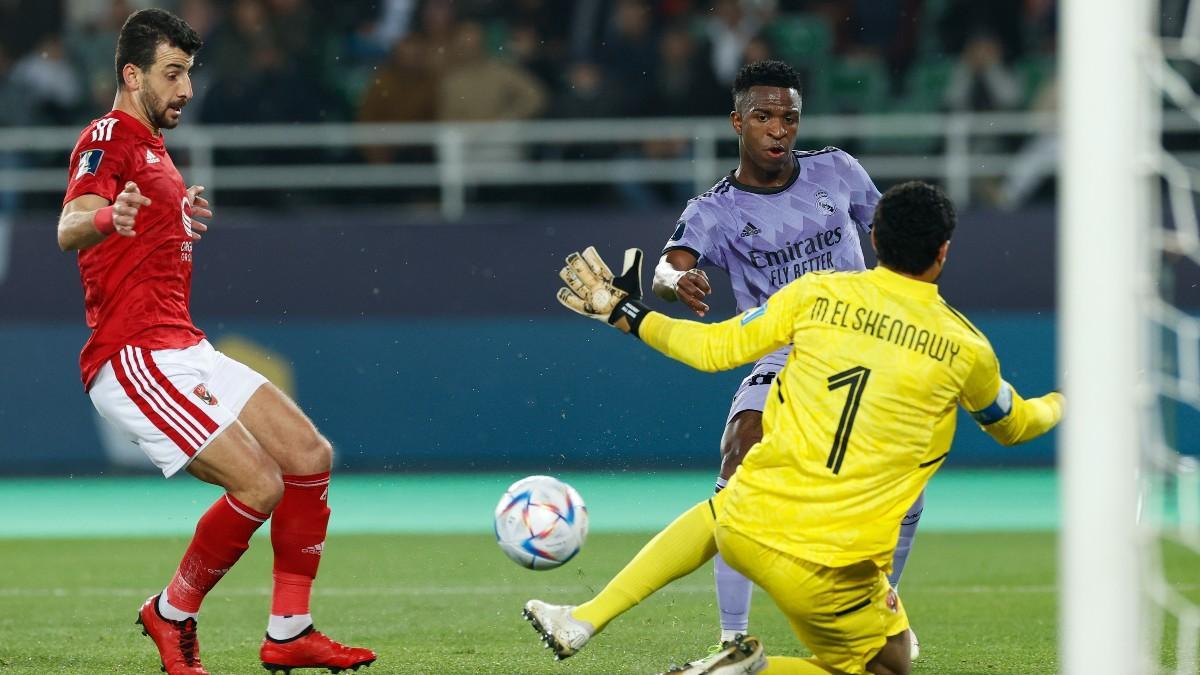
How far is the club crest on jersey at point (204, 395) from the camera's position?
544 cm

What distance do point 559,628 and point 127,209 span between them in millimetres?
1763

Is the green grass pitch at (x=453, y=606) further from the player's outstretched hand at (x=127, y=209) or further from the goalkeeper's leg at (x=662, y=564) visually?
the player's outstretched hand at (x=127, y=209)

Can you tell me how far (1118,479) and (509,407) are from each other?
9234mm

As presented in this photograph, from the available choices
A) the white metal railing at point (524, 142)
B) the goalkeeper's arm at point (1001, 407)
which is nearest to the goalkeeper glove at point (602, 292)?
the goalkeeper's arm at point (1001, 407)

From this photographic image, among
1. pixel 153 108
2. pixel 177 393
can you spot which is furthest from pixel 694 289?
pixel 153 108

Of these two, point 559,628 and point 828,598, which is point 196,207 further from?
point 828,598

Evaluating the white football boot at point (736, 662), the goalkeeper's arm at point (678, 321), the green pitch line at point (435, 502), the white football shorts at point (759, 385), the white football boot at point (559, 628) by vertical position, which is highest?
the goalkeeper's arm at point (678, 321)

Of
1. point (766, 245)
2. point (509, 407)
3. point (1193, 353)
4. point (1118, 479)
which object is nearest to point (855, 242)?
point (766, 245)

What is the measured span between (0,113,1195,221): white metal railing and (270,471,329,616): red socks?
7.20m

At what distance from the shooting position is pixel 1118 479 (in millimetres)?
3363

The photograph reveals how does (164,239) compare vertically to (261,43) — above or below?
below

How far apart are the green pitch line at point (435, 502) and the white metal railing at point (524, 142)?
217 cm

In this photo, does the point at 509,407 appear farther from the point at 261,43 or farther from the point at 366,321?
the point at 261,43

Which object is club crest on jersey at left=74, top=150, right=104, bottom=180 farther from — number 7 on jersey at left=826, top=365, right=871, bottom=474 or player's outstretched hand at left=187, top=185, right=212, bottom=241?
number 7 on jersey at left=826, top=365, right=871, bottom=474
